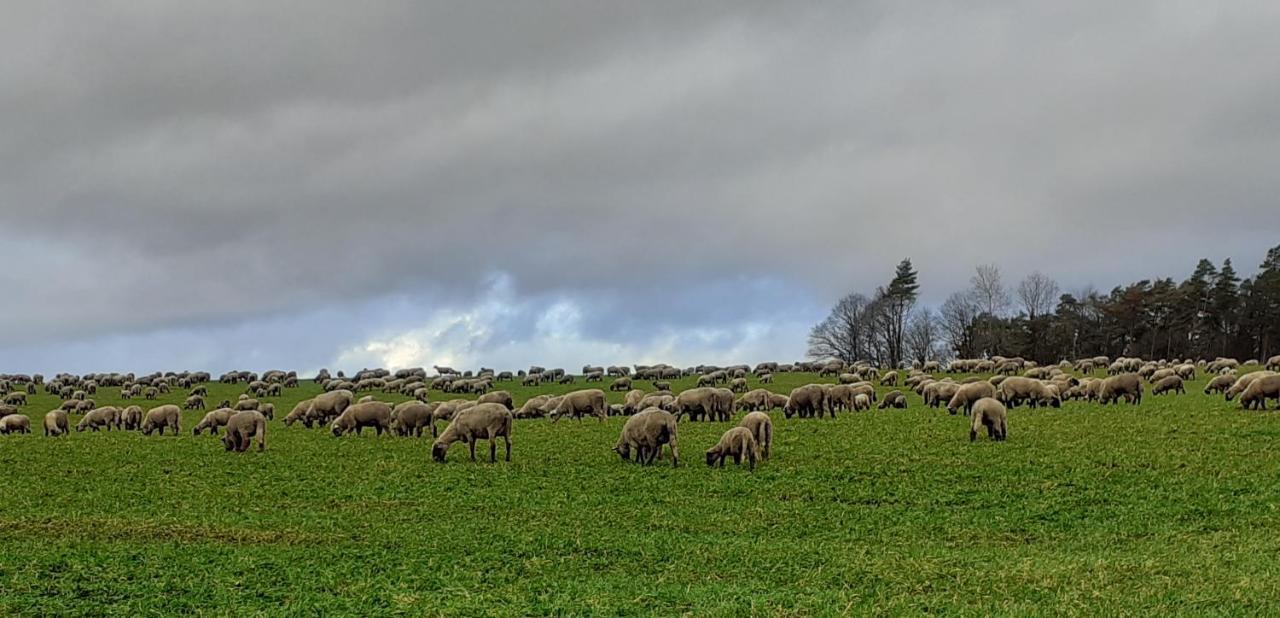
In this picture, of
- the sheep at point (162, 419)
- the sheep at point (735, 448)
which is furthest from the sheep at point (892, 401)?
the sheep at point (162, 419)

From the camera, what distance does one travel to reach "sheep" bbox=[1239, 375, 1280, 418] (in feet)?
120

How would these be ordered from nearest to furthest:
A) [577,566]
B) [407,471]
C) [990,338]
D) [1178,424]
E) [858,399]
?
1. [577,566]
2. [407,471]
3. [1178,424]
4. [858,399]
5. [990,338]

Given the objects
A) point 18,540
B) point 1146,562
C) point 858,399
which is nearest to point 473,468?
point 18,540

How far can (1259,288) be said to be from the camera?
107 meters

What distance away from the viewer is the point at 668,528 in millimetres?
18547

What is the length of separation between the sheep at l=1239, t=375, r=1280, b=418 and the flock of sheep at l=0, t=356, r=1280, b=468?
5cm

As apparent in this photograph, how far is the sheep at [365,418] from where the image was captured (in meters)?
37.6

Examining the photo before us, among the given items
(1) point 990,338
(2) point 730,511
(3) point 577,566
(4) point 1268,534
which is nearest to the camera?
(3) point 577,566

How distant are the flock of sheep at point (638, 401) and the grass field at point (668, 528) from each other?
4.30 feet

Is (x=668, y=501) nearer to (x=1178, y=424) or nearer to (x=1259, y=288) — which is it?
(x=1178, y=424)

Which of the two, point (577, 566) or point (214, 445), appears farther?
point (214, 445)

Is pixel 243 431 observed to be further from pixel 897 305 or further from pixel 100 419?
pixel 897 305

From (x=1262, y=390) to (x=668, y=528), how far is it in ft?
99.3

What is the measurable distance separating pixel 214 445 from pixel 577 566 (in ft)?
76.3
